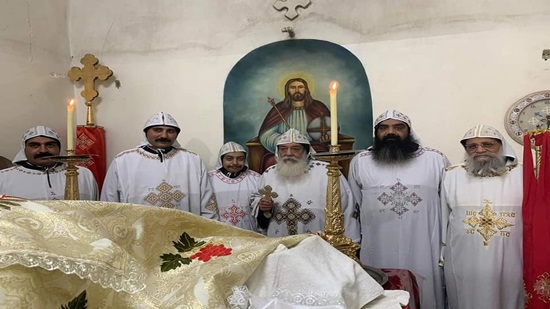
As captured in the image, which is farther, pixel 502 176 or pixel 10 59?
pixel 10 59

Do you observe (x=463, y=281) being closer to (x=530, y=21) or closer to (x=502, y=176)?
(x=502, y=176)

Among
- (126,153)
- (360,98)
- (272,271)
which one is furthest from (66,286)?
(360,98)

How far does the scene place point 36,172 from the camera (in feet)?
13.9

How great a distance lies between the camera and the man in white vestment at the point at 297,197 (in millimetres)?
4223

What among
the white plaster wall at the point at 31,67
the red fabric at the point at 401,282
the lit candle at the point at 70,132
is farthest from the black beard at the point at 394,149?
the white plaster wall at the point at 31,67

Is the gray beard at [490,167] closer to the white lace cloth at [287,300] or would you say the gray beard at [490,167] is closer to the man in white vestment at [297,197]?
the man in white vestment at [297,197]

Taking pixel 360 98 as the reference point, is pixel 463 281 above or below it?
below

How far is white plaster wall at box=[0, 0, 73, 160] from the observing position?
182 inches

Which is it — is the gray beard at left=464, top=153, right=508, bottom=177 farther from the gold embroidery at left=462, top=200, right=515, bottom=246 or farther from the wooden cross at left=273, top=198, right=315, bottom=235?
the wooden cross at left=273, top=198, right=315, bottom=235

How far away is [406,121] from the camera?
432 cm

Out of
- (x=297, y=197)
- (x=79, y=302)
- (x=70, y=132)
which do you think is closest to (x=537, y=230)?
(x=297, y=197)

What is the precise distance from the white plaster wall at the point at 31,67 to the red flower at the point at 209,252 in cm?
389

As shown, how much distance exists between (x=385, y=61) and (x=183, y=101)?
7.33 ft

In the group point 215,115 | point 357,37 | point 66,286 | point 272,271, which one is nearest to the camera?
point 66,286
